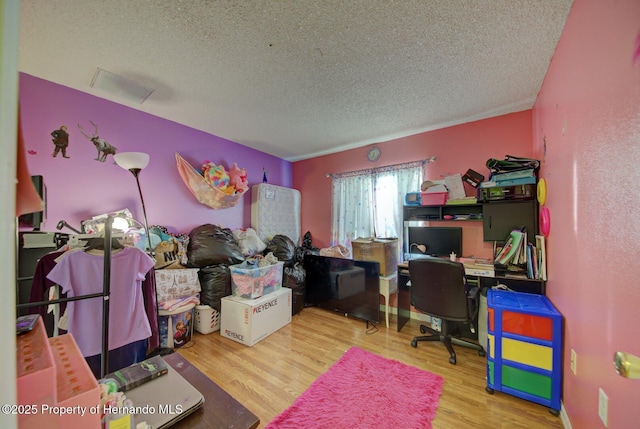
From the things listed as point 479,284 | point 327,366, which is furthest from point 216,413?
point 479,284

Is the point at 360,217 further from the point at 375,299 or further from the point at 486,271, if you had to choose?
the point at 486,271

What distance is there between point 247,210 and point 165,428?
10.1ft

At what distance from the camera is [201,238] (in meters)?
2.72

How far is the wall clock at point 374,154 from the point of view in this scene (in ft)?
11.2

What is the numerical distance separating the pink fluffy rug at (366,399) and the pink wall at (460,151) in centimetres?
156

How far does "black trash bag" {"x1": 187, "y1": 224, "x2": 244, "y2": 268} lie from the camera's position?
2625 millimetres

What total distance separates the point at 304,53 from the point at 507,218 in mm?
2402

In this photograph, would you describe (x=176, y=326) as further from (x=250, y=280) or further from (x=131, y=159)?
(x=131, y=159)

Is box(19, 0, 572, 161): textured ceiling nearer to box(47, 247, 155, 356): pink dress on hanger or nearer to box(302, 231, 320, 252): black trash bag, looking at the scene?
box(47, 247, 155, 356): pink dress on hanger

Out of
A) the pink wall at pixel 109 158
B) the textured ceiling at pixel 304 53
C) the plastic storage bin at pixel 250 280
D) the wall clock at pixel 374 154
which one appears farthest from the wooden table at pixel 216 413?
the wall clock at pixel 374 154

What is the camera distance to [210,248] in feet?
8.80

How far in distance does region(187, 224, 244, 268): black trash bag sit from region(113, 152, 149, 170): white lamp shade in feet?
3.15

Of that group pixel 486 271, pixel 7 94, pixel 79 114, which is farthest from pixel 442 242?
pixel 79 114

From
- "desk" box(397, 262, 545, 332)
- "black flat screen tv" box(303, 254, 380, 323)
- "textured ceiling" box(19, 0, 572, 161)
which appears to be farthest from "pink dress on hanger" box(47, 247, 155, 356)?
"desk" box(397, 262, 545, 332)
